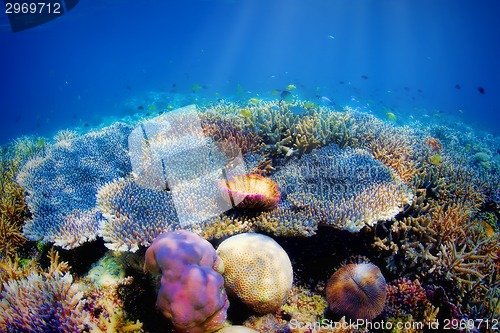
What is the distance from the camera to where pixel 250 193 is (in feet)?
12.0

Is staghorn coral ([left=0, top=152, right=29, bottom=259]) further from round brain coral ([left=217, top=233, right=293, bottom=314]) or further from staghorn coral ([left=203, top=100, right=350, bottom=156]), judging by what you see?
staghorn coral ([left=203, top=100, right=350, bottom=156])

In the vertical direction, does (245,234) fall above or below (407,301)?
above

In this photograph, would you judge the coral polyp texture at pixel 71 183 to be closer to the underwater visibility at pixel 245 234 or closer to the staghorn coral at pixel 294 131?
the underwater visibility at pixel 245 234

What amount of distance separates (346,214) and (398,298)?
1.30 meters

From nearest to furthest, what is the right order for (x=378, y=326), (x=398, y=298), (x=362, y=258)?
(x=378, y=326), (x=398, y=298), (x=362, y=258)

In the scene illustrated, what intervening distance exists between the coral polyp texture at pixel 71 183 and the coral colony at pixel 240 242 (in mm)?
29

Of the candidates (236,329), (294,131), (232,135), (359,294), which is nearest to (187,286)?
(236,329)

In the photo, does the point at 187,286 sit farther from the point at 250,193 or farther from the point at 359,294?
the point at 359,294

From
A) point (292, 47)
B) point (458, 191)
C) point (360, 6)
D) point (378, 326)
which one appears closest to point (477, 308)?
point (378, 326)

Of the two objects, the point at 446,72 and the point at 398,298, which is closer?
the point at 398,298

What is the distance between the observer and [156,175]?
13.6ft

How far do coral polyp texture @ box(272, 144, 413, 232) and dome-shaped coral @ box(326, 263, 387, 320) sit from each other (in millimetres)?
567

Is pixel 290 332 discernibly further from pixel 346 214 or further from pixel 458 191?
pixel 458 191

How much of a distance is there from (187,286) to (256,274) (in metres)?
0.92
